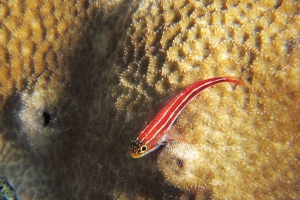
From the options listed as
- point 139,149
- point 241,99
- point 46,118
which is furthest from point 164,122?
point 46,118

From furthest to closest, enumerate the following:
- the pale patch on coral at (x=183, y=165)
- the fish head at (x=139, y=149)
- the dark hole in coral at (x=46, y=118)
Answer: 1. the dark hole in coral at (x=46, y=118)
2. the fish head at (x=139, y=149)
3. the pale patch on coral at (x=183, y=165)

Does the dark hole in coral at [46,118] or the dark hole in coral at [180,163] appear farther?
the dark hole in coral at [46,118]

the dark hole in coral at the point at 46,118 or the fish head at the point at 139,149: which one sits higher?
the dark hole in coral at the point at 46,118

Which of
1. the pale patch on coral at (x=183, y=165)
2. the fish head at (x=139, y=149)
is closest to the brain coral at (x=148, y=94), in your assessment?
the pale patch on coral at (x=183, y=165)

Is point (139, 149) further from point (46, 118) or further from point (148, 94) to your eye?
point (46, 118)

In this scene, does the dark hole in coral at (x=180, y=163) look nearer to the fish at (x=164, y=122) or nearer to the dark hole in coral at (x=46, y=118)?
the fish at (x=164, y=122)

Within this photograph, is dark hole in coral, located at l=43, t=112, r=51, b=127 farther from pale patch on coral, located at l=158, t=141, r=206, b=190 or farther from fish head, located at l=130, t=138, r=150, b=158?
pale patch on coral, located at l=158, t=141, r=206, b=190
